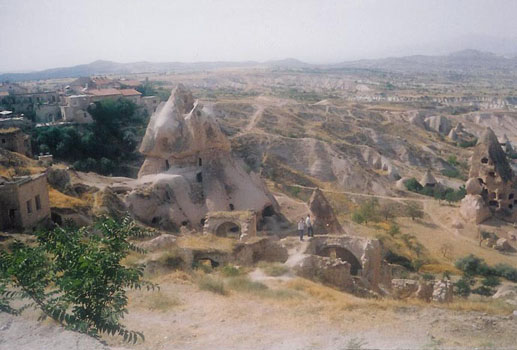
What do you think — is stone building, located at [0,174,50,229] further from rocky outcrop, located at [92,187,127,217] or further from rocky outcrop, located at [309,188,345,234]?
rocky outcrop, located at [309,188,345,234]

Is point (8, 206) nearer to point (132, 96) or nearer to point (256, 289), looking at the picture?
point (256, 289)

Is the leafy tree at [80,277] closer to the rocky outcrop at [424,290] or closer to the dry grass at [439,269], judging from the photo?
the rocky outcrop at [424,290]

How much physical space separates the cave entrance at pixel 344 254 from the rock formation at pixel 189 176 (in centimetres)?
514

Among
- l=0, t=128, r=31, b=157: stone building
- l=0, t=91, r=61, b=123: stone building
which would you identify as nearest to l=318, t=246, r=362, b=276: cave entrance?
l=0, t=128, r=31, b=157: stone building

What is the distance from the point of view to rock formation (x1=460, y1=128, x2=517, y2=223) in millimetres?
27625

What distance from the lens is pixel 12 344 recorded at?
6.27 metres

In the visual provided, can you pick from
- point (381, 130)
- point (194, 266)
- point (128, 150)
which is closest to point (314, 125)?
point (381, 130)

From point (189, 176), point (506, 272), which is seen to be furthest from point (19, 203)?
point (506, 272)

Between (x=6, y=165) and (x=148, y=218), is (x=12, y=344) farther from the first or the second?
(x=6, y=165)

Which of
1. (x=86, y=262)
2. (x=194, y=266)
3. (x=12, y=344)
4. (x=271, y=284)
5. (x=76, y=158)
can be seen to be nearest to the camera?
(x=12, y=344)

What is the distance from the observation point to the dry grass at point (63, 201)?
18.1 meters

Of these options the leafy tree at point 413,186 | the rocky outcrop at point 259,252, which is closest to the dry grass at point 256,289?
the rocky outcrop at point 259,252

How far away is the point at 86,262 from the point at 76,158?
33.8 metres

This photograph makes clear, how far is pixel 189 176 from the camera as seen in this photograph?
73.5 feet
